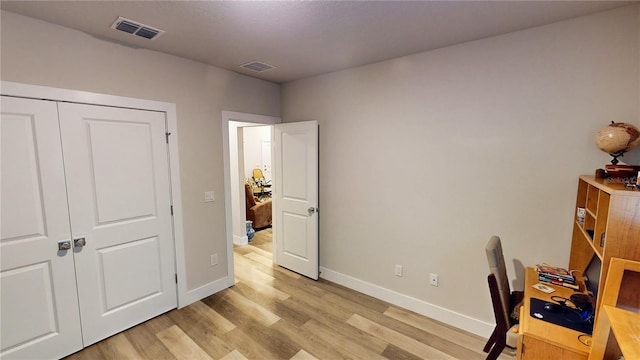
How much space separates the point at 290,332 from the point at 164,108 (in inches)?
94.5

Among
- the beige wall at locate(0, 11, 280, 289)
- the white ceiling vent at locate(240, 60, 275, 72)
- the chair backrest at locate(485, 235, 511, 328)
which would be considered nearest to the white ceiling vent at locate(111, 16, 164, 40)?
the beige wall at locate(0, 11, 280, 289)

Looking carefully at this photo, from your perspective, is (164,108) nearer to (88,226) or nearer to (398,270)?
(88,226)

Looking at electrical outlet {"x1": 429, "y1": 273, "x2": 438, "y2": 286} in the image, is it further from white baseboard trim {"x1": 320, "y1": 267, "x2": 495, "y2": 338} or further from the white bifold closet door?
the white bifold closet door

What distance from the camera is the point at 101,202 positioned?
2242 millimetres

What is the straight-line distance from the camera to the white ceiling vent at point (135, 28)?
1.91 m

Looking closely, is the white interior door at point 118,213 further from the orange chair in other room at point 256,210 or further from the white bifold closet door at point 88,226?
the orange chair in other room at point 256,210

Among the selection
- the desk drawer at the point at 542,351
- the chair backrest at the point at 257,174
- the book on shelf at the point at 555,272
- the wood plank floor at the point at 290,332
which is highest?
the chair backrest at the point at 257,174

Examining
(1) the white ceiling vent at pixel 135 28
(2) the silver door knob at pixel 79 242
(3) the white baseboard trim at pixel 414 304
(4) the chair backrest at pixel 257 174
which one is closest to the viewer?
(1) the white ceiling vent at pixel 135 28

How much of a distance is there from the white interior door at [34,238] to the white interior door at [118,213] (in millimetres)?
77

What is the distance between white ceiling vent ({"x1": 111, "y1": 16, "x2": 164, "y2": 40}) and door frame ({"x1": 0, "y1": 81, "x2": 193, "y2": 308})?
0.55 metres

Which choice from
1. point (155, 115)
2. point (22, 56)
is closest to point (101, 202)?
point (155, 115)

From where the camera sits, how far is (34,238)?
6.38 feet

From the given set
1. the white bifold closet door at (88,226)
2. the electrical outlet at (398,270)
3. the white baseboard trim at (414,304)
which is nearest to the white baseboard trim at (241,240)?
the white baseboard trim at (414,304)

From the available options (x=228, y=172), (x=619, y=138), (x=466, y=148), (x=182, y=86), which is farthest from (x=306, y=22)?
(x=619, y=138)
